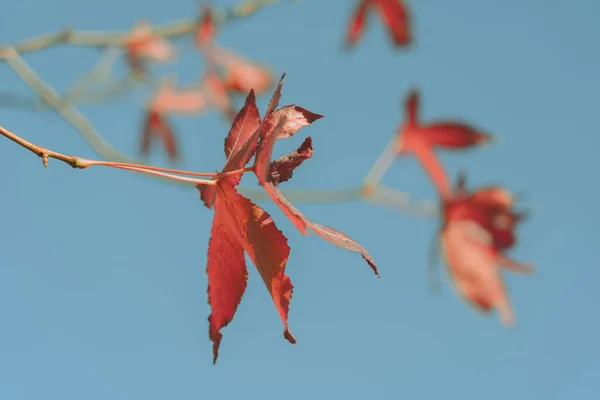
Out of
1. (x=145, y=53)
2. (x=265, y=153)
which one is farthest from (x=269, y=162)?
(x=145, y=53)

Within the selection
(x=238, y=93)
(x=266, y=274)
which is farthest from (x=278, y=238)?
(x=238, y=93)

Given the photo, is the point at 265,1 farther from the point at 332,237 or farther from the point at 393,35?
the point at 332,237

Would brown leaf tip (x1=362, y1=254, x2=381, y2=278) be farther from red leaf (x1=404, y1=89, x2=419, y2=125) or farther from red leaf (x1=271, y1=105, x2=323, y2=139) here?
red leaf (x1=404, y1=89, x2=419, y2=125)

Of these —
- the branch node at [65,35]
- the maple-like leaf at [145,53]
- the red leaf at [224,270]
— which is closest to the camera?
the red leaf at [224,270]

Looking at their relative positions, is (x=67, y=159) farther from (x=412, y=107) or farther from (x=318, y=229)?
(x=412, y=107)

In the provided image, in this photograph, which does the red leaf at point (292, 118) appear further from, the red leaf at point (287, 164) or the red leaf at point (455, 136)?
the red leaf at point (455, 136)

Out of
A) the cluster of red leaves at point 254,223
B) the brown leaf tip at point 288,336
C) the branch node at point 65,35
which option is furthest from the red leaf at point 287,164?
the branch node at point 65,35
